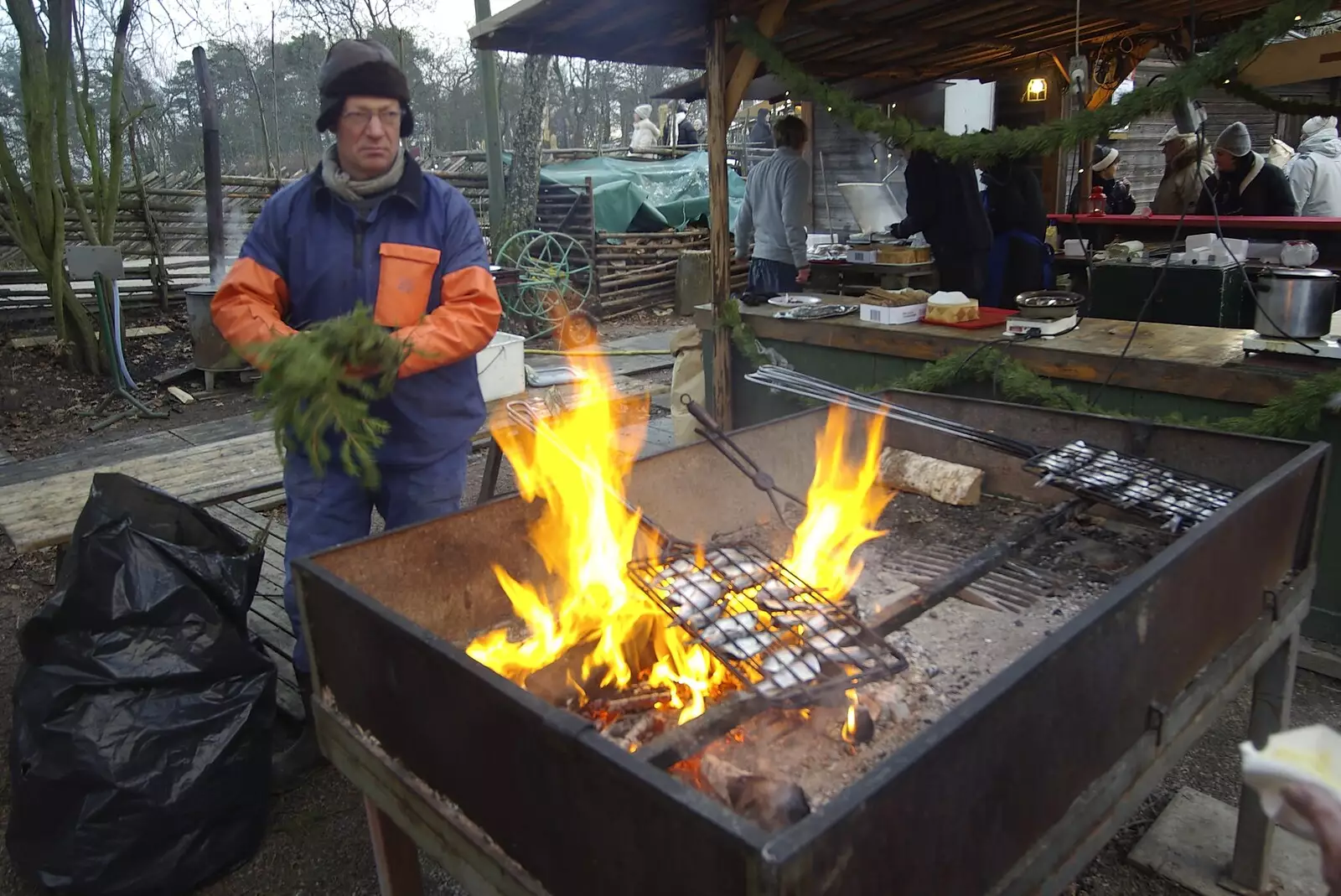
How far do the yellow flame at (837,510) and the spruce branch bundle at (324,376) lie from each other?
1174 mm

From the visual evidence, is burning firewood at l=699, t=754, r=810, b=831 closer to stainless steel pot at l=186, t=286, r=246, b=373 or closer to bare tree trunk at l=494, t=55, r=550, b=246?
stainless steel pot at l=186, t=286, r=246, b=373

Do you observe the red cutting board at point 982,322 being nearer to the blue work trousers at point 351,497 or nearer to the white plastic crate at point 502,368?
the blue work trousers at point 351,497

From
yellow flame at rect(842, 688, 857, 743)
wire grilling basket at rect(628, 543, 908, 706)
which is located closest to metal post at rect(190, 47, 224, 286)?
wire grilling basket at rect(628, 543, 908, 706)

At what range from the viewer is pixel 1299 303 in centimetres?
364

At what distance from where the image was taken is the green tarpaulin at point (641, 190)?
45.2ft

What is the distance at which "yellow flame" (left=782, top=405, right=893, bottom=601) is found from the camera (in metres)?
2.54

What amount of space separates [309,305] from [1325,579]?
151 inches

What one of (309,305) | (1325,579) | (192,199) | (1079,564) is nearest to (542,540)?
(309,305)

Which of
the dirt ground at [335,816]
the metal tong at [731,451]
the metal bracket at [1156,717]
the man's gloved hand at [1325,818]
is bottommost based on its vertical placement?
the dirt ground at [335,816]

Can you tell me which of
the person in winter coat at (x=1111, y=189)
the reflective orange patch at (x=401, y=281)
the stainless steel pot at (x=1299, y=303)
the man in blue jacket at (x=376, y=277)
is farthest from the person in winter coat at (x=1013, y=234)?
the reflective orange patch at (x=401, y=281)

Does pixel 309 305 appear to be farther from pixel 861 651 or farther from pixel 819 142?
pixel 819 142

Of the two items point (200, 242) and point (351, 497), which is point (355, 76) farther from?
point (200, 242)

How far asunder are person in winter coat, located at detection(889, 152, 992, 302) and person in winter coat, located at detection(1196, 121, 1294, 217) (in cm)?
266

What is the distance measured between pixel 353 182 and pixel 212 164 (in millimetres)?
7353
